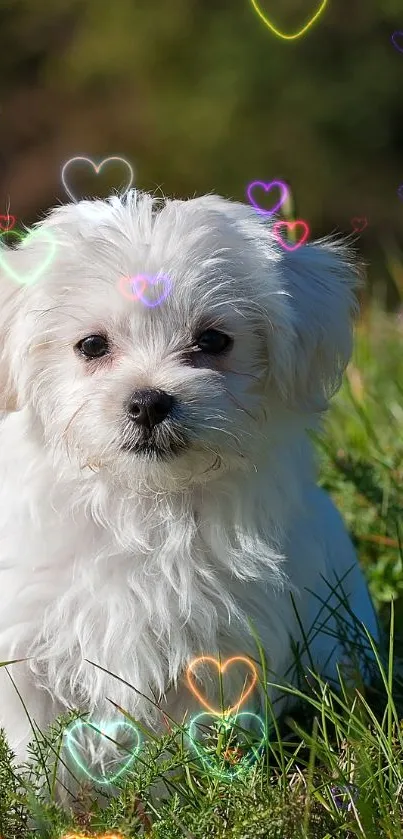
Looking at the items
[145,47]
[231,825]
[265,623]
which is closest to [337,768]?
[231,825]

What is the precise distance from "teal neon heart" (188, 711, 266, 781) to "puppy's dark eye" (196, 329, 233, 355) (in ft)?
3.18

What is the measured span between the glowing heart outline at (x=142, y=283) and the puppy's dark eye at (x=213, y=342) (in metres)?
0.19

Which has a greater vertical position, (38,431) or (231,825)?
(38,431)

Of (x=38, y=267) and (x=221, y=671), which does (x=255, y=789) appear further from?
(x=38, y=267)

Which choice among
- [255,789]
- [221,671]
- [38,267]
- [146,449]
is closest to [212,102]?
[38,267]

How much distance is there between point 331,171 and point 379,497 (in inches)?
Result: 493

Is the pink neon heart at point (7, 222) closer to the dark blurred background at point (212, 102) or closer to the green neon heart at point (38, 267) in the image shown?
the green neon heart at point (38, 267)

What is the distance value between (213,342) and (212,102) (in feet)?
44.5

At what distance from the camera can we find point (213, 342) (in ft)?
9.50

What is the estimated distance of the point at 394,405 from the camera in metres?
5.31

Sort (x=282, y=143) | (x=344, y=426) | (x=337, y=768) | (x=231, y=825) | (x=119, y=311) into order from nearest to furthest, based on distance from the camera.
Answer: (x=231, y=825), (x=337, y=768), (x=119, y=311), (x=344, y=426), (x=282, y=143)

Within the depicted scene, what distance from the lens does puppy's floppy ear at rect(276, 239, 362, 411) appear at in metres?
2.99

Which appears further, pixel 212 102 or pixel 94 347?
pixel 212 102

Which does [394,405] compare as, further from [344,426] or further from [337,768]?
[337,768]
